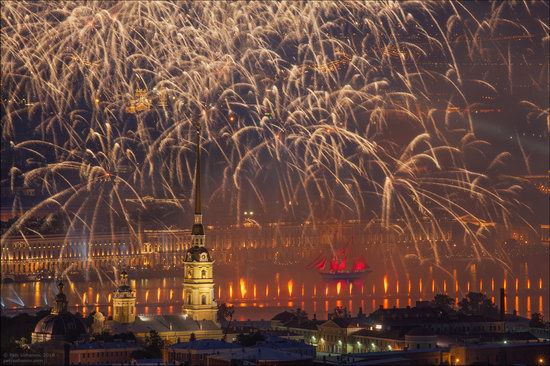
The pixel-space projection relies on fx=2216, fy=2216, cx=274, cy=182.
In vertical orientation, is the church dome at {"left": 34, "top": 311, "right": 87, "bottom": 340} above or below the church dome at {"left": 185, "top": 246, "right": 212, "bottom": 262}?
below

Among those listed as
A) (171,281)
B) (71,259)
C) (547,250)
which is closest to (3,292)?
(171,281)

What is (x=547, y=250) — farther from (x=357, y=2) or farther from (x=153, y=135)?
(x=357, y=2)

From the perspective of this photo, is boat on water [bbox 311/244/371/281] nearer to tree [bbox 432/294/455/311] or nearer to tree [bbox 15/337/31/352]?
tree [bbox 432/294/455/311]

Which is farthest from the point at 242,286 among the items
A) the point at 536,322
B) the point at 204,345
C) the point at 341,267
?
the point at 204,345

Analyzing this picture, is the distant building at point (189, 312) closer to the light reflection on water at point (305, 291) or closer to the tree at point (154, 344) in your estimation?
the tree at point (154, 344)

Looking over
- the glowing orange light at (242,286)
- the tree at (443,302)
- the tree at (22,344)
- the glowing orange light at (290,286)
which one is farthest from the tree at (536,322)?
the glowing orange light at (290,286)

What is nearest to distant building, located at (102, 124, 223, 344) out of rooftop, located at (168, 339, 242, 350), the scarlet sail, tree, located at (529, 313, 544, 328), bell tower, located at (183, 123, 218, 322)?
bell tower, located at (183, 123, 218, 322)
